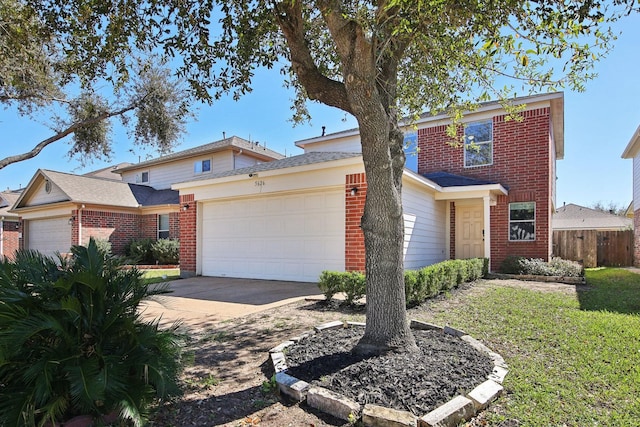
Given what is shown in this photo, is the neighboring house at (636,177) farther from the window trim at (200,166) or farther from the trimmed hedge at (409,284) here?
the window trim at (200,166)

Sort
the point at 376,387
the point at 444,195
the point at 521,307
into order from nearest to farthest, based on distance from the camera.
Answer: the point at 376,387
the point at 521,307
the point at 444,195

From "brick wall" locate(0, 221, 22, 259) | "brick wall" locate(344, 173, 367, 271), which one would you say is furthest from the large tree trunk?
"brick wall" locate(0, 221, 22, 259)

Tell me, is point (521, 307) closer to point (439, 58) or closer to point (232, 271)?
point (439, 58)

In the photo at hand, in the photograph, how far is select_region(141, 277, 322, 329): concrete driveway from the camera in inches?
242

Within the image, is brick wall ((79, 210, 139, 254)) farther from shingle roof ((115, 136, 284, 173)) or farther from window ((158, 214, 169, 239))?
shingle roof ((115, 136, 284, 173))

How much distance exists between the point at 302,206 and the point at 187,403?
7.06 metres

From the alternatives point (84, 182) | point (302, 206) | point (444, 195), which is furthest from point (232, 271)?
point (84, 182)

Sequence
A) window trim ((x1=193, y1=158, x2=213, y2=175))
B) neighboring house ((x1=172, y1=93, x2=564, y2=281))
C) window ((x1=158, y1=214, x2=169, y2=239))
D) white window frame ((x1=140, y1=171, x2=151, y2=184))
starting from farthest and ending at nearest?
white window frame ((x1=140, y1=171, x2=151, y2=184)), window trim ((x1=193, y1=158, x2=213, y2=175)), window ((x1=158, y1=214, x2=169, y2=239)), neighboring house ((x1=172, y1=93, x2=564, y2=281))

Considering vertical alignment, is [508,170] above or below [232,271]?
above

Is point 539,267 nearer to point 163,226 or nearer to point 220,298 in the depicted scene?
point 220,298

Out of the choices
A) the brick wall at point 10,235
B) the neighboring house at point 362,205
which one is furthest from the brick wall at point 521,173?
the brick wall at point 10,235

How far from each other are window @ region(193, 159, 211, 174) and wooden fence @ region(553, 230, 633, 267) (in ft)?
58.2

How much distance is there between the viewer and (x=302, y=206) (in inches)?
387

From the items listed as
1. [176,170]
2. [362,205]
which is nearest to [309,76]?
[362,205]
